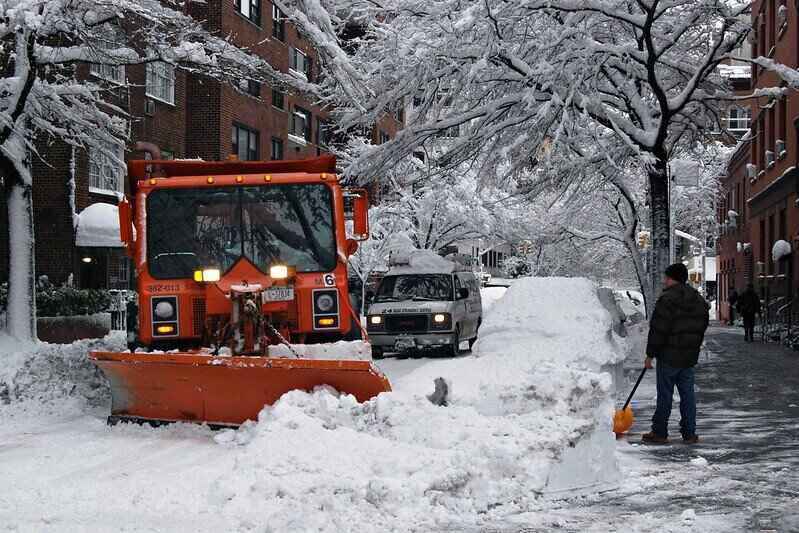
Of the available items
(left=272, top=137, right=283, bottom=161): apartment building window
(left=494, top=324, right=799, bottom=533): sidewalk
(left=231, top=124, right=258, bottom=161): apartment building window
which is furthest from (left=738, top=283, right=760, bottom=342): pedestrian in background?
(left=272, top=137, right=283, bottom=161): apartment building window

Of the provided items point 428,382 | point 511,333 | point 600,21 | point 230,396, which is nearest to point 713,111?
point 600,21

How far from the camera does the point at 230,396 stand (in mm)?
9539

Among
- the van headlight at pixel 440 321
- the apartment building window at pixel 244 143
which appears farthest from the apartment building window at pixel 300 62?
the van headlight at pixel 440 321

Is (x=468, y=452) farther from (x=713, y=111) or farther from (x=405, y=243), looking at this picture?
(x=405, y=243)

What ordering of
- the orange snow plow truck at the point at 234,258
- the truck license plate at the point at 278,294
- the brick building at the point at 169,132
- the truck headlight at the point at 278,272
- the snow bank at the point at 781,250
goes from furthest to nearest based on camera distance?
the snow bank at the point at 781,250, the brick building at the point at 169,132, the truck headlight at the point at 278,272, the truck license plate at the point at 278,294, the orange snow plow truck at the point at 234,258

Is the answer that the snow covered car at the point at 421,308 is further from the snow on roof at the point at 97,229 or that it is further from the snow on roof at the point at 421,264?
the snow on roof at the point at 97,229

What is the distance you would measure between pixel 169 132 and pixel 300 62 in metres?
13.2

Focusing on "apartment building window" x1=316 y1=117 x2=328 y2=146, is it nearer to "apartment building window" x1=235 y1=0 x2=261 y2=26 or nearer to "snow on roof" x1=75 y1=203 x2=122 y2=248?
"apartment building window" x1=235 y1=0 x2=261 y2=26

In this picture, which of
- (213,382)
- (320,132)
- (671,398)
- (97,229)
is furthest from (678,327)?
(320,132)

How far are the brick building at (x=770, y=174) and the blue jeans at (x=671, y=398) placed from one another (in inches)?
634

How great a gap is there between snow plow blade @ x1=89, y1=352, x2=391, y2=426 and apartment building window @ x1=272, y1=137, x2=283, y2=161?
30784mm

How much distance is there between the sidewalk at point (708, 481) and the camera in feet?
20.9

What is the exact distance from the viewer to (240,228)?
36.9 feet

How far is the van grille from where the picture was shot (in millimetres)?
10922
